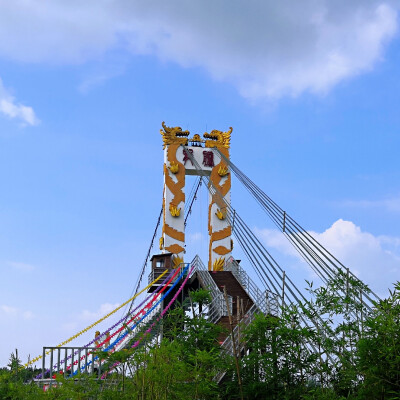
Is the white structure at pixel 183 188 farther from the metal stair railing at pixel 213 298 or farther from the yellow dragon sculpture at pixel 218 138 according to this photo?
Answer: the metal stair railing at pixel 213 298

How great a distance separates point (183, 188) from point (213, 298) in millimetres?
7731

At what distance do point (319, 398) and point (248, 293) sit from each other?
996 centimetres

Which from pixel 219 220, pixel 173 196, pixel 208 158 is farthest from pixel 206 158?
pixel 219 220

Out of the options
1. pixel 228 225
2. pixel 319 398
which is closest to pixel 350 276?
pixel 319 398

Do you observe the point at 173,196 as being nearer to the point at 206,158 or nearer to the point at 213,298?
the point at 206,158

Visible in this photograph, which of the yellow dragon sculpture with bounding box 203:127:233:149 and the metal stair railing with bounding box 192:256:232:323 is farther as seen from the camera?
the yellow dragon sculpture with bounding box 203:127:233:149

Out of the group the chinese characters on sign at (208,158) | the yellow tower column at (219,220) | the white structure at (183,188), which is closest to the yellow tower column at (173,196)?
→ the white structure at (183,188)

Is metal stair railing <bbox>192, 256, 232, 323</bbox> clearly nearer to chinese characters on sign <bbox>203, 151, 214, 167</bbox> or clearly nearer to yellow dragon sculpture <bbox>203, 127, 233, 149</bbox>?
chinese characters on sign <bbox>203, 151, 214, 167</bbox>

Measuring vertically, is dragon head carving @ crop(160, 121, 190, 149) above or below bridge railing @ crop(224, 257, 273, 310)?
above

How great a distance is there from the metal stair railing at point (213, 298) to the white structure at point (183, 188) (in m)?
2.05

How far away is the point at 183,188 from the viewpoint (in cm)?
2394

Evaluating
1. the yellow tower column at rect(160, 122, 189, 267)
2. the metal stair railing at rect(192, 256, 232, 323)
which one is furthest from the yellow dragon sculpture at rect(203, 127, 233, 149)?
the metal stair railing at rect(192, 256, 232, 323)

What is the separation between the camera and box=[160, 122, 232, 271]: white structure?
76.8 feet

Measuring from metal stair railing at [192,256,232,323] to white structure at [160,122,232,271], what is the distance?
6.74 ft
